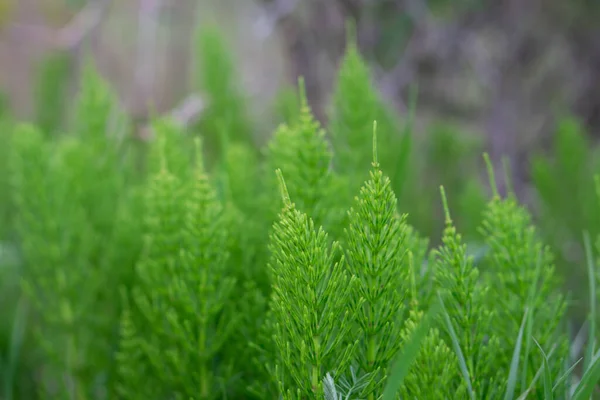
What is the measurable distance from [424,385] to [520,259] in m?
0.13

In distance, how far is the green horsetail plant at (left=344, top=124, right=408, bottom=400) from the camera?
0.34 meters

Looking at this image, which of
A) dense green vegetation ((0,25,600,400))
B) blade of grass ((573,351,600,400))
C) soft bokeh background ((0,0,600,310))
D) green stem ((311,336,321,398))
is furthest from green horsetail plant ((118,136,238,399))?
soft bokeh background ((0,0,600,310))

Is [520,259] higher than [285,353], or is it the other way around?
[520,259]

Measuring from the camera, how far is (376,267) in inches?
13.7

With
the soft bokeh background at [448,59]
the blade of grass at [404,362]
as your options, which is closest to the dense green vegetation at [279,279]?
the blade of grass at [404,362]

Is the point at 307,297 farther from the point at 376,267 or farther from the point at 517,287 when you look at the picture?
the point at 517,287

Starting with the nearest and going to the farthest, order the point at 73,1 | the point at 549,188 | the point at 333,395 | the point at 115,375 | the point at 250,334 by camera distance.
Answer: the point at 333,395 → the point at 250,334 → the point at 115,375 → the point at 549,188 → the point at 73,1

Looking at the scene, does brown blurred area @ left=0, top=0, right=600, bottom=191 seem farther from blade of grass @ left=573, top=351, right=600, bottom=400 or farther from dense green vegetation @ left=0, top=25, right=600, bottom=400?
blade of grass @ left=573, top=351, right=600, bottom=400

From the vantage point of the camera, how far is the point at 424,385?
34 centimetres

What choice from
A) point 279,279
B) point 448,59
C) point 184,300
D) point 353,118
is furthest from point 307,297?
point 448,59

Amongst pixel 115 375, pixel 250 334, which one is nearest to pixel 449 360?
pixel 250 334

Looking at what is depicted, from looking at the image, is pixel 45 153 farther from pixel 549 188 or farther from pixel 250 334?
pixel 549 188

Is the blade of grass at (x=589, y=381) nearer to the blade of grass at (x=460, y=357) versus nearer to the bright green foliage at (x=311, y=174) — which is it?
the blade of grass at (x=460, y=357)

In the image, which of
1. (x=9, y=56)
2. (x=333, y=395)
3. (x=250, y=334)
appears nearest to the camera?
(x=333, y=395)
